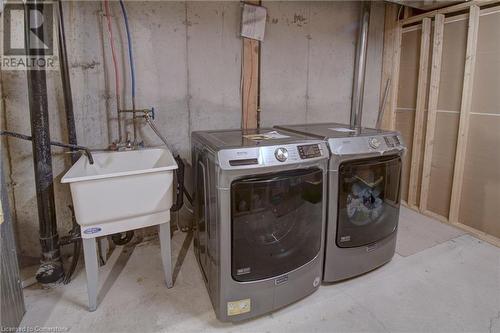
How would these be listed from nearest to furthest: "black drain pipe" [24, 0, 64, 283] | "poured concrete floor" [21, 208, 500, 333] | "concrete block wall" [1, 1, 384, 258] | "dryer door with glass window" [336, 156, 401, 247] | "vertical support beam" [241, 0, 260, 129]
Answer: "poured concrete floor" [21, 208, 500, 333], "black drain pipe" [24, 0, 64, 283], "dryer door with glass window" [336, 156, 401, 247], "concrete block wall" [1, 1, 384, 258], "vertical support beam" [241, 0, 260, 129]

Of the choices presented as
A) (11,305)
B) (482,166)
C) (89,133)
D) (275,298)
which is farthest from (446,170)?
(11,305)

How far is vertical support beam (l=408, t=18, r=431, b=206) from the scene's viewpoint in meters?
2.83

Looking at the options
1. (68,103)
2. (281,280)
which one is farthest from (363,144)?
(68,103)

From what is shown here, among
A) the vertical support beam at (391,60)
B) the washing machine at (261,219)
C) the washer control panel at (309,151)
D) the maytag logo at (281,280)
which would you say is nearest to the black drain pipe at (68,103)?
the washing machine at (261,219)

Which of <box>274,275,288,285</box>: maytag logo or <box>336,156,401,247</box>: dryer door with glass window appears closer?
<box>274,275,288,285</box>: maytag logo

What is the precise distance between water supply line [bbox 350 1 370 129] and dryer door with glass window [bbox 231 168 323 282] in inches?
62.5

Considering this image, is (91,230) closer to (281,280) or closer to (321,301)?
(281,280)

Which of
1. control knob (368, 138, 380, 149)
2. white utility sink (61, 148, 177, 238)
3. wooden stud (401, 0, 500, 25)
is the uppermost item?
wooden stud (401, 0, 500, 25)

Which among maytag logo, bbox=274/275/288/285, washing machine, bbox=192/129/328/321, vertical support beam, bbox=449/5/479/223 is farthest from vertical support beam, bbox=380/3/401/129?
maytag logo, bbox=274/275/288/285

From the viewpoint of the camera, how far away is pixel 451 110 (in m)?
2.70

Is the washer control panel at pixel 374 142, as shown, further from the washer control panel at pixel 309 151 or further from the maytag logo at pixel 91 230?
the maytag logo at pixel 91 230

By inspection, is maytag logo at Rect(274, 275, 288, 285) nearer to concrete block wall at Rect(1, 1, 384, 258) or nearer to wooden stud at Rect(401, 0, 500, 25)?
concrete block wall at Rect(1, 1, 384, 258)

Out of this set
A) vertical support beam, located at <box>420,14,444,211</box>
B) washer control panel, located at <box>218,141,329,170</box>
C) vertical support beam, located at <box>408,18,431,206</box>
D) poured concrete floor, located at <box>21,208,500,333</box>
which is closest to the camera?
washer control panel, located at <box>218,141,329,170</box>

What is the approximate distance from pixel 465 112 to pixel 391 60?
0.96m
